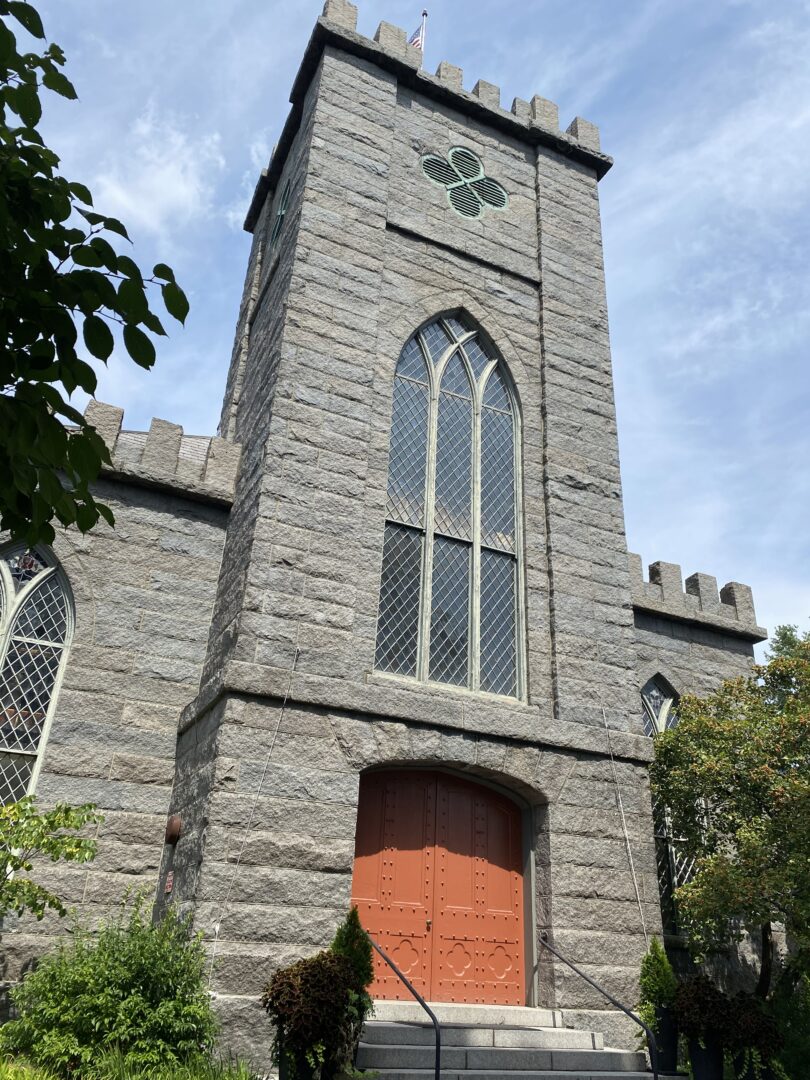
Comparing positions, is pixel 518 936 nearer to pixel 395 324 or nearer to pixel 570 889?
pixel 570 889

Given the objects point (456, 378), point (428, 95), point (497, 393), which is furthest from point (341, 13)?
point (497, 393)

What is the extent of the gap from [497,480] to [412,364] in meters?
1.77

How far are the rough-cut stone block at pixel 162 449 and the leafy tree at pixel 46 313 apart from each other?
22.8ft

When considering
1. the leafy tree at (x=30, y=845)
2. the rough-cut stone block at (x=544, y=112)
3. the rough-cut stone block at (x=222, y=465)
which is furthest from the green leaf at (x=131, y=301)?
the rough-cut stone block at (x=544, y=112)

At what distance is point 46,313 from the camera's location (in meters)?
3.29

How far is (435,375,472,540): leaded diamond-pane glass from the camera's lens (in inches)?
413

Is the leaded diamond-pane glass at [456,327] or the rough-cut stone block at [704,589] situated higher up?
the leaded diamond-pane glass at [456,327]

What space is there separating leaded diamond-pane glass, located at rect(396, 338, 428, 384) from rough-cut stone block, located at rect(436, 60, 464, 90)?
4771 mm

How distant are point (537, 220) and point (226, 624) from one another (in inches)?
313

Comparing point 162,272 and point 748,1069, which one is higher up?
point 162,272

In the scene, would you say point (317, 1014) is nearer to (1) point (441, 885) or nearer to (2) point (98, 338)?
(1) point (441, 885)

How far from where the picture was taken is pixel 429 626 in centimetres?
979

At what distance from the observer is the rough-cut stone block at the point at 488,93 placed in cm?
1385

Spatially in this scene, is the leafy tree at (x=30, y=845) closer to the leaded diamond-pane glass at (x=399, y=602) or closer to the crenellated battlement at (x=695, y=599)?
the leaded diamond-pane glass at (x=399, y=602)
